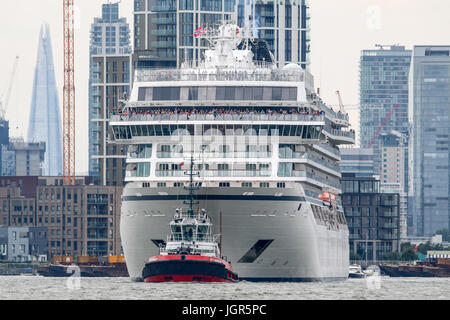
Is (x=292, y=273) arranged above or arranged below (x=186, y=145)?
below

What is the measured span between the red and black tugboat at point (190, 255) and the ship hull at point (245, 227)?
1.35 m

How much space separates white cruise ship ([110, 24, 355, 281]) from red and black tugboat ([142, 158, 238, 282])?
137 cm

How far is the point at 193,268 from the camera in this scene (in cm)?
10938

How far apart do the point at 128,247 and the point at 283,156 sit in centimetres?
1441

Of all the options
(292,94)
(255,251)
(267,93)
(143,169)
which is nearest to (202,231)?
(255,251)

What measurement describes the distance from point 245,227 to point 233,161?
5.28 m

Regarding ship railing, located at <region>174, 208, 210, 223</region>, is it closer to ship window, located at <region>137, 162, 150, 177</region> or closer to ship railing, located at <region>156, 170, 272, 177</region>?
ship railing, located at <region>156, 170, 272, 177</region>

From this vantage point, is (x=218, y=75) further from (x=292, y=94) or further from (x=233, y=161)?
(x=233, y=161)

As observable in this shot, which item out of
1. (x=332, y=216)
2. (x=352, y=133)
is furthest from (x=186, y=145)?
(x=352, y=133)

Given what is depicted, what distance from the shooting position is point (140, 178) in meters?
117

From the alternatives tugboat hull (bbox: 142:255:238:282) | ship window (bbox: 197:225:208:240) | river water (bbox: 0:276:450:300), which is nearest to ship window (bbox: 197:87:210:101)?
ship window (bbox: 197:225:208:240)

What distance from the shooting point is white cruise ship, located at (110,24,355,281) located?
372 ft

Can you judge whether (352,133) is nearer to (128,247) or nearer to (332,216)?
(332,216)
